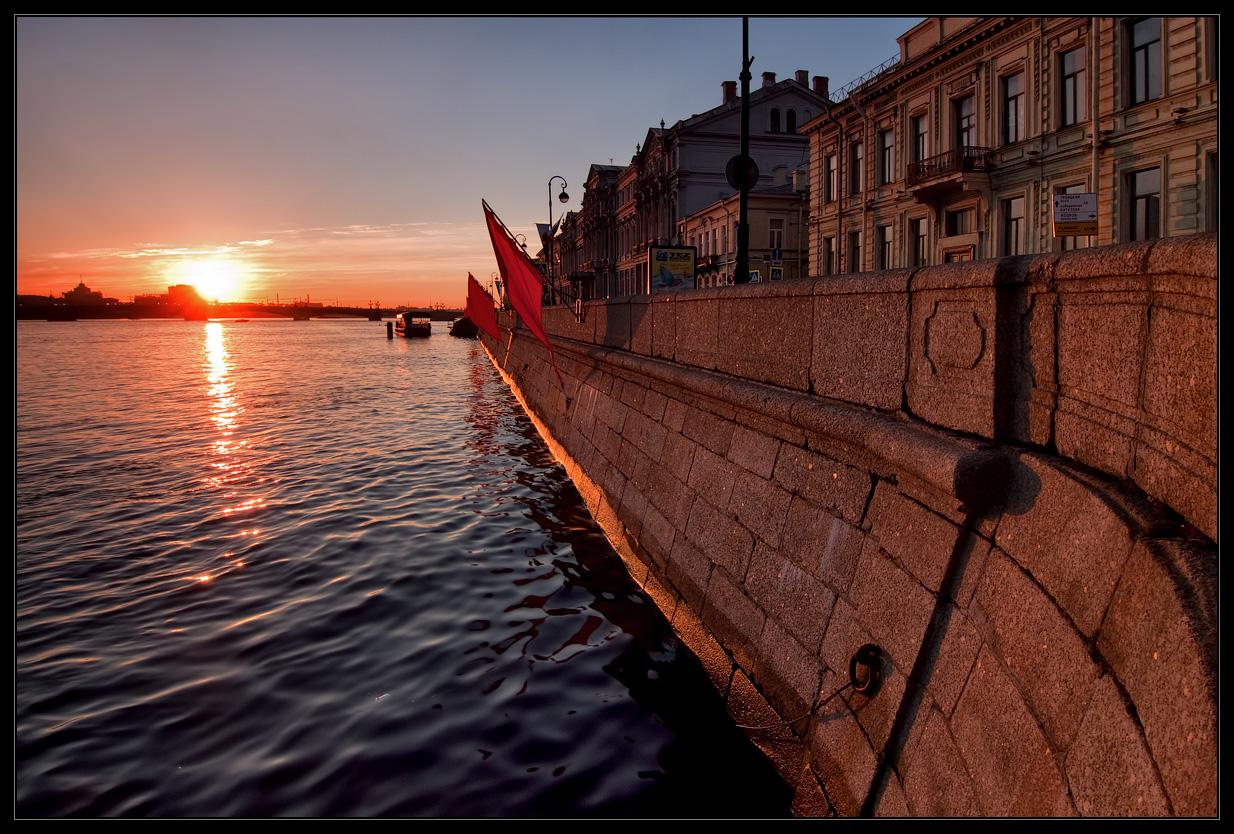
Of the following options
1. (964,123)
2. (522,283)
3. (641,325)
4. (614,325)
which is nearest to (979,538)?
(641,325)

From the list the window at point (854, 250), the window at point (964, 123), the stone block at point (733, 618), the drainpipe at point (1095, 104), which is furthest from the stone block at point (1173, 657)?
the window at point (854, 250)

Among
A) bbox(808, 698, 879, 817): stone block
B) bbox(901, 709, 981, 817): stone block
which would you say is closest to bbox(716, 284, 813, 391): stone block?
bbox(808, 698, 879, 817): stone block

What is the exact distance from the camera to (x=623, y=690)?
17.7ft

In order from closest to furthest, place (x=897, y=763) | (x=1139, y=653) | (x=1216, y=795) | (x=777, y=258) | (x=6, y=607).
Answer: (x=1216, y=795) → (x=1139, y=653) → (x=6, y=607) → (x=897, y=763) → (x=777, y=258)

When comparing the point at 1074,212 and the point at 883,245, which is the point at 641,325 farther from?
the point at 883,245

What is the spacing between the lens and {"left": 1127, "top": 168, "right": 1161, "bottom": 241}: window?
16.9 meters

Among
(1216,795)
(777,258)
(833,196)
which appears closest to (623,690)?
(1216,795)

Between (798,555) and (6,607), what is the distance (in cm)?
387

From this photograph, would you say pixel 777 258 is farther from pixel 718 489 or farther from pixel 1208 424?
pixel 1208 424

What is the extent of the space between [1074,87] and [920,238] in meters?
6.93

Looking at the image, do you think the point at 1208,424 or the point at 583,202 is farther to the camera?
the point at 583,202

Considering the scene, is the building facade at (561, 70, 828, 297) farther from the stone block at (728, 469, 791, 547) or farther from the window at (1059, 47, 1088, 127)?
the stone block at (728, 469, 791, 547)

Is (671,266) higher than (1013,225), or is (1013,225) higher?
(1013,225)

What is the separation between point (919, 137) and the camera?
83.9 feet
